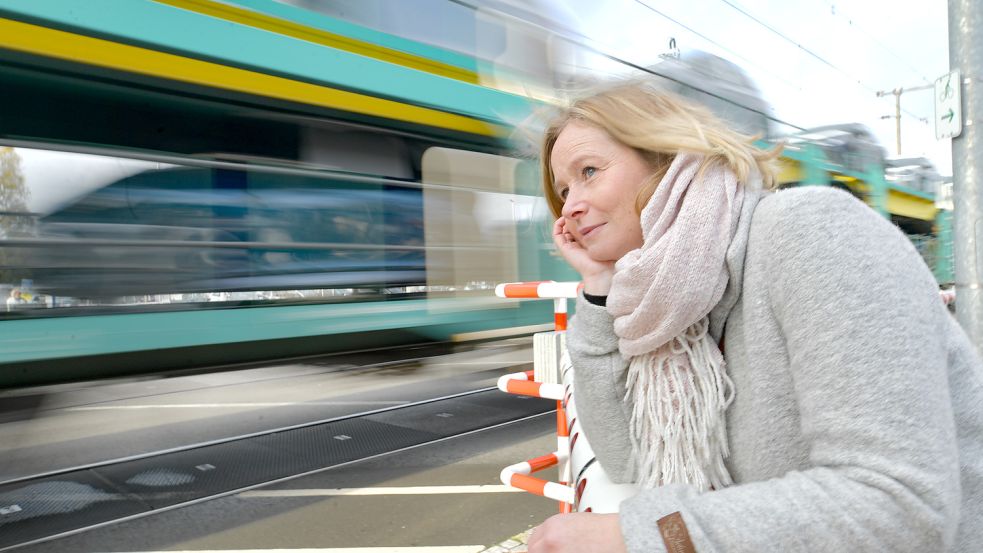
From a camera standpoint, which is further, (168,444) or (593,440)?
(168,444)

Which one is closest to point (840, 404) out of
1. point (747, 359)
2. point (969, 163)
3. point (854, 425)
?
point (854, 425)

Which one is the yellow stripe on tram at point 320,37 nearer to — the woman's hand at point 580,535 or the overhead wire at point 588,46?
the overhead wire at point 588,46

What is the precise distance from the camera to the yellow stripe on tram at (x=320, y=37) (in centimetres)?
346

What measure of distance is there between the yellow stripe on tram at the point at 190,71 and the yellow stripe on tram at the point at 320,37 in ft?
0.81

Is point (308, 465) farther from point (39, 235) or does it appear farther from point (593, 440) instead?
point (593, 440)

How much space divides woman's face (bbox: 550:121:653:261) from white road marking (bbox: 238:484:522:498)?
2876mm

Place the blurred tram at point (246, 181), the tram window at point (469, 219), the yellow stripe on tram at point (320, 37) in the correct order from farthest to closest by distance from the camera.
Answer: the tram window at point (469, 219), the yellow stripe on tram at point (320, 37), the blurred tram at point (246, 181)

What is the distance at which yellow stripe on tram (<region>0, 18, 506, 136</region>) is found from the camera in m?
2.97

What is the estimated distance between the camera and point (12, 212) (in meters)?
3.06

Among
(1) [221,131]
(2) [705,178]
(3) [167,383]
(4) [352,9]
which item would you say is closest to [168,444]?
(3) [167,383]

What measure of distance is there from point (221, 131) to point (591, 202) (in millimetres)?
2985

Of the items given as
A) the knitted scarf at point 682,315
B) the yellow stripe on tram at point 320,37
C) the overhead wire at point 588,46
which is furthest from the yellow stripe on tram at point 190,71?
the knitted scarf at point 682,315

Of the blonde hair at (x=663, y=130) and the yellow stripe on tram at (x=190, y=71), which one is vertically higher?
the yellow stripe on tram at (x=190, y=71)

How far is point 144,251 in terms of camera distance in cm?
337
